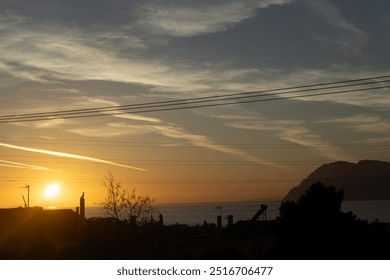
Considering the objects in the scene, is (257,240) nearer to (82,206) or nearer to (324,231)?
(324,231)

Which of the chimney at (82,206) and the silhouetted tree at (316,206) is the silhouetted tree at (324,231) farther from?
the chimney at (82,206)

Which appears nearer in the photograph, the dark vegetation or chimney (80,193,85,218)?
the dark vegetation

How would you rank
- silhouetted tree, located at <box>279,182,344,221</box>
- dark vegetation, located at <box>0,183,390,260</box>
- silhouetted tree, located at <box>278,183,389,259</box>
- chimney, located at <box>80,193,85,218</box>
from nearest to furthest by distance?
silhouetted tree, located at <box>278,183,389,259</box>, dark vegetation, located at <box>0,183,390,260</box>, silhouetted tree, located at <box>279,182,344,221</box>, chimney, located at <box>80,193,85,218</box>

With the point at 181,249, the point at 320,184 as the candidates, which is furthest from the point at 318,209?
the point at 181,249

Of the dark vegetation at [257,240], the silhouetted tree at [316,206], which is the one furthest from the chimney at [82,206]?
the silhouetted tree at [316,206]

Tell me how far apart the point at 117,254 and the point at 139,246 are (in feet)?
8.72

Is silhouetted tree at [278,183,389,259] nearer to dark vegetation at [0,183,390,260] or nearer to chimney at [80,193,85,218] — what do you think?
dark vegetation at [0,183,390,260]

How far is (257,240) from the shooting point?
41812mm

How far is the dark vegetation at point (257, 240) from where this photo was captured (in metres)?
27.3

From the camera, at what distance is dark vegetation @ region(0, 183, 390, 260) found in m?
27.3

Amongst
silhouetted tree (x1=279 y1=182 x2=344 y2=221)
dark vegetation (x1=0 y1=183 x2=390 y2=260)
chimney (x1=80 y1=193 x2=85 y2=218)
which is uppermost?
chimney (x1=80 y1=193 x2=85 y2=218)

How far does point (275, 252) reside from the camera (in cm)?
2808

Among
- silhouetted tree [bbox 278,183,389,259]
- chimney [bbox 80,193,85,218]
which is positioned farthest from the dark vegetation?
chimney [bbox 80,193,85,218]

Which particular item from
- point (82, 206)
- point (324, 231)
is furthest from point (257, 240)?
point (82, 206)
